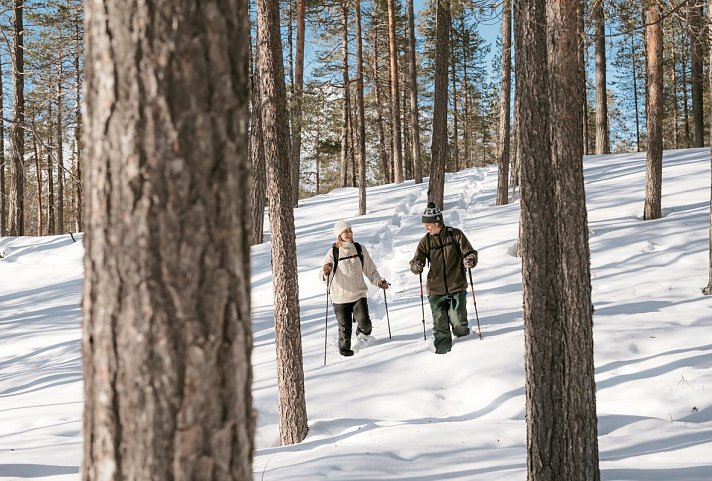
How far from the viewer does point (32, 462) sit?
503cm

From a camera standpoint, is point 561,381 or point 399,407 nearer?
point 561,381

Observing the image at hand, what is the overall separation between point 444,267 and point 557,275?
3905 millimetres

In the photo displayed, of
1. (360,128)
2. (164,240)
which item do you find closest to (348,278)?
(164,240)

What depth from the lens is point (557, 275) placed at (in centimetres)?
405

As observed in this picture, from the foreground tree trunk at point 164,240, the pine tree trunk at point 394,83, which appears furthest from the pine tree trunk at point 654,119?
the foreground tree trunk at point 164,240

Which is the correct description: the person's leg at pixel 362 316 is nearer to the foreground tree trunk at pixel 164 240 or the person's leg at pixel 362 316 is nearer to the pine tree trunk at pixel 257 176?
the pine tree trunk at pixel 257 176

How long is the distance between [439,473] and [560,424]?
0.95 m

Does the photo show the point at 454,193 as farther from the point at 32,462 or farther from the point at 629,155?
the point at 32,462

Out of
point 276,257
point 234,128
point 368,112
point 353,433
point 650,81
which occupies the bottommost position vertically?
point 353,433

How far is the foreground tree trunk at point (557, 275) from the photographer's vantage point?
3840 mm

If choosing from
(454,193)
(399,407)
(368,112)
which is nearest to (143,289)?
(399,407)

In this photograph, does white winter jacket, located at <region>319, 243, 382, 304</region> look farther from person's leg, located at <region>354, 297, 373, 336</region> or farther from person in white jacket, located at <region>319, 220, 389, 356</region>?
person's leg, located at <region>354, 297, 373, 336</region>

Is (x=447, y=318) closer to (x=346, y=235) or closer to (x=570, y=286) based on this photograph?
(x=346, y=235)

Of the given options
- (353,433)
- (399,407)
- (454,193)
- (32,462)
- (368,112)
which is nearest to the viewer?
(32,462)
